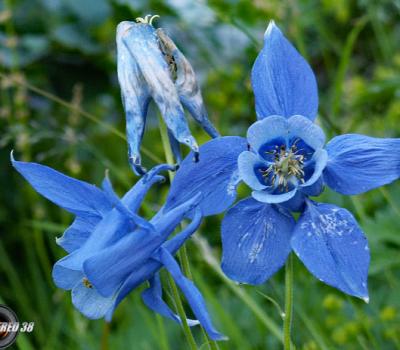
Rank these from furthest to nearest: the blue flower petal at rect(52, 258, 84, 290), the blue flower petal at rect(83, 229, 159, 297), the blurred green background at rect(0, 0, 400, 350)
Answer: the blurred green background at rect(0, 0, 400, 350) → the blue flower petal at rect(52, 258, 84, 290) → the blue flower petal at rect(83, 229, 159, 297)

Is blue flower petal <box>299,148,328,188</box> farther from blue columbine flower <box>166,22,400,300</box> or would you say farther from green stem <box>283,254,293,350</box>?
green stem <box>283,254,293,350</box>

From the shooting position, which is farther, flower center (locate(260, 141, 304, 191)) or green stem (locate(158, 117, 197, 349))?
flower center (locate(260, 141, 304, 191))

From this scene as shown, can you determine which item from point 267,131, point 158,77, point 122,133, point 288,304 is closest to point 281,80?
point 267,131

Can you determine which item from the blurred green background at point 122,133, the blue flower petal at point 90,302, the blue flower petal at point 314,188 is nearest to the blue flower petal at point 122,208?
the blue flower petal at point 90,302

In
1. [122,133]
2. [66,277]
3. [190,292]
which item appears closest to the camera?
[190,292]

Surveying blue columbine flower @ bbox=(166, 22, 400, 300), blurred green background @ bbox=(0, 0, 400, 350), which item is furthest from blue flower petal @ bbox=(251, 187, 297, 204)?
blurred green background @ bbox=(0, 0, 400, 350)

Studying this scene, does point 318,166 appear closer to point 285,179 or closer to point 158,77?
point 285,179

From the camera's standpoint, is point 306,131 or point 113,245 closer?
point 113,245
